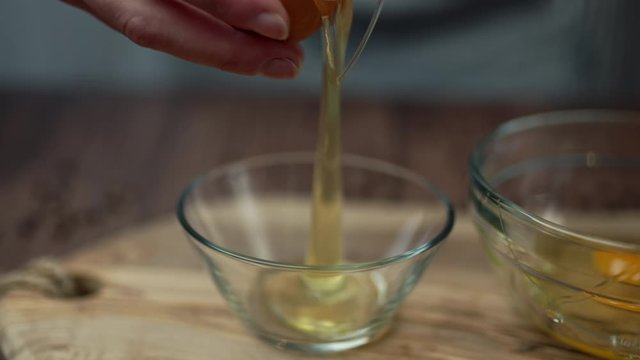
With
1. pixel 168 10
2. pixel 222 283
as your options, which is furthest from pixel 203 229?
pixel 168 10

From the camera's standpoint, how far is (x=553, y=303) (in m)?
0.64

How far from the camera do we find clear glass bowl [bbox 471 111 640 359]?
594mm

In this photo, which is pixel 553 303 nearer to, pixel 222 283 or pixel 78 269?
pixel 222 283

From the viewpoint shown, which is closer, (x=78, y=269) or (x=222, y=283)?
(x=222, y=283)

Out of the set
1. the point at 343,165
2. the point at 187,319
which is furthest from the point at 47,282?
the point at 343,165

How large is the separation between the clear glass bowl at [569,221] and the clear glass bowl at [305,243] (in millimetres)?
55

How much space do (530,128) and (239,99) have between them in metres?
0.54

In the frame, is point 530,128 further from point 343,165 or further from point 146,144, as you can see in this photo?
point 146,144

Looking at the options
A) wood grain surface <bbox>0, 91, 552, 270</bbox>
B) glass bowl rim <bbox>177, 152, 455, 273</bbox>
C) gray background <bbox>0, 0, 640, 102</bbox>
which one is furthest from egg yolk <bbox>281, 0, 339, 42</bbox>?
gray background <bbox>0, 0, 640, 102</bbox>

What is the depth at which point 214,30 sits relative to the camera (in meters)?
0.57

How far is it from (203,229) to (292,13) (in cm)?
26

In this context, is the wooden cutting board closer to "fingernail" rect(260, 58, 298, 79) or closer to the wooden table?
the wooden table

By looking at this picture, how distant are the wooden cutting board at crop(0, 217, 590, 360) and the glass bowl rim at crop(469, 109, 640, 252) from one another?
100mm

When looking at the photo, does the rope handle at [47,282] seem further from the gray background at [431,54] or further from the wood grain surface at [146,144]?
the gray background at [431,54]
